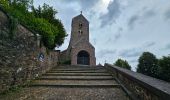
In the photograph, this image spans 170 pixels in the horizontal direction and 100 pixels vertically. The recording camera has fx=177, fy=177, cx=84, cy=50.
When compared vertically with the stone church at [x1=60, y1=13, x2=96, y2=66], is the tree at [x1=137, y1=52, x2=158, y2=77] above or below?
below

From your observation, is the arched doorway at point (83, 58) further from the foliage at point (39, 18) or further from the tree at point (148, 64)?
the tree at point (148, 64)

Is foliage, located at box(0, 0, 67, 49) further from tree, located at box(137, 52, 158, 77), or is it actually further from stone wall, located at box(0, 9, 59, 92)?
tree, located at box(137, 52, 158, 77)

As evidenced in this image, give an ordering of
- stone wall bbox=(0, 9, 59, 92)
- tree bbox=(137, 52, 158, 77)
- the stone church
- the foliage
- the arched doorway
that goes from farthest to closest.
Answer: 1. the arched doorway
2. the stone church
3. tree bbox=(137, 52, 158, 77)
4. the foliage
5. stone wall bbox=(0, 9, 59, 92)

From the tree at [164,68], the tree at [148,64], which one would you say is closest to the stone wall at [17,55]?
the tree at [164,68]

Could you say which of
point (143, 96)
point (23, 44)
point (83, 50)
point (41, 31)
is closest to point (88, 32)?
point (83, 50)

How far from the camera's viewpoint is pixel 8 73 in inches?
233

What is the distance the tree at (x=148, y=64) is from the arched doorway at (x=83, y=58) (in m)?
10.9

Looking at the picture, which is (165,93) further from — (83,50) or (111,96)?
(83,50)

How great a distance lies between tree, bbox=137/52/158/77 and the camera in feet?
52.4

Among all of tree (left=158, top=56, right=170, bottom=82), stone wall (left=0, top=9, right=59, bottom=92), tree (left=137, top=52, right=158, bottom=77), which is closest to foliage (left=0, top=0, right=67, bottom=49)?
stone wall (left=0, top=9, right=59, bottom=92)

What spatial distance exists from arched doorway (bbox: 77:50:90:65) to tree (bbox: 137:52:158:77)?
1087 cm

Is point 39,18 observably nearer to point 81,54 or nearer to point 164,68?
point 164,68

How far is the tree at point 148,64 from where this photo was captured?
15970mm

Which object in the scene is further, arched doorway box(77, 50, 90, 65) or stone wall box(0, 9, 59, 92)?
arched doorway box(77, 50, 90, 65)
